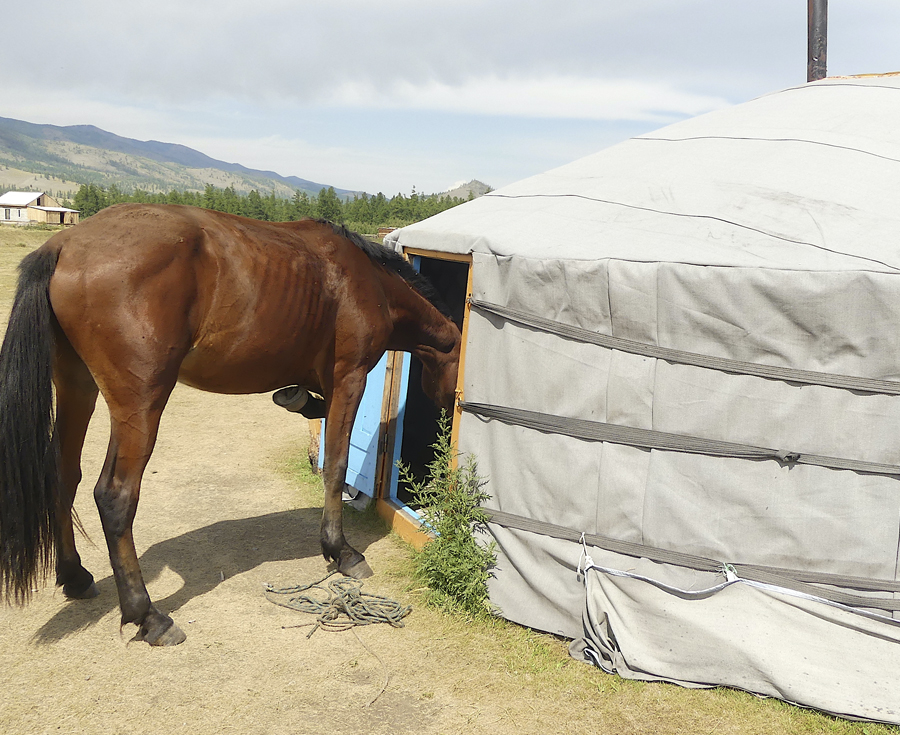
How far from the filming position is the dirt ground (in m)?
2.86

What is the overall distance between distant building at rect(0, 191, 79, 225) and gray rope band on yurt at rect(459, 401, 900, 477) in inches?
3292

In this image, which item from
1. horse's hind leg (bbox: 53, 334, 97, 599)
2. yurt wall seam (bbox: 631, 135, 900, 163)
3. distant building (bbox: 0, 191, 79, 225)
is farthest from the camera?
distant building (bbox: 0, 191, 79, 225)

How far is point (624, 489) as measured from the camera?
3.40 m

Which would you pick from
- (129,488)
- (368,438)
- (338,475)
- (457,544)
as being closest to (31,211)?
(368,438)

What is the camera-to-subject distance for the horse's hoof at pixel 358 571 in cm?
419

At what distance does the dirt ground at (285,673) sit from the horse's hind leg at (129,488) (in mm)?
121

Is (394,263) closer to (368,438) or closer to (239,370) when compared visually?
(239,370)

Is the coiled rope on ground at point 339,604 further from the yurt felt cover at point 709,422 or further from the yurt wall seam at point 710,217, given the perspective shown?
the yurt wall seam at point 710,217

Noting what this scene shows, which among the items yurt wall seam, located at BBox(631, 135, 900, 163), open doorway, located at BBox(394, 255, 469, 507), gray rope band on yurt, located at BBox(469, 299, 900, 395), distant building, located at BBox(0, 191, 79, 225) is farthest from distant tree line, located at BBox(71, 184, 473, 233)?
gray rope band on yurt, located at BBox(469, 299, 900, 395)

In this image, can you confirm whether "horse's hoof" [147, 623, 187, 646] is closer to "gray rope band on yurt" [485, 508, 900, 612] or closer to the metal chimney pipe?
"gray rope band on yurt" [485, 508, 900, 612]

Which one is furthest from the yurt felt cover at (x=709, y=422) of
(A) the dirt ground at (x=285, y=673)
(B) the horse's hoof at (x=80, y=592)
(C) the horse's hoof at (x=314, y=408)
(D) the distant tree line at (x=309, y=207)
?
(D) the distant tree line at (x=309, y=207)

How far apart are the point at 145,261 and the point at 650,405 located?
243 centimetres

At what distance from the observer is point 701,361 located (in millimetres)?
3188

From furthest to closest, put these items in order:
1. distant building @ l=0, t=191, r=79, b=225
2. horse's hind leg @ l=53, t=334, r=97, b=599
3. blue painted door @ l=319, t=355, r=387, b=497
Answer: distant building @ l=0, t=191, r=79, b=225 < blue painted door @ l=319, t=355, r=387, b=497 < horse's hind leg @ l=53, t=334, r=97, b=599
